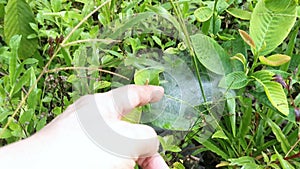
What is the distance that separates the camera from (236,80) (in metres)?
1.13

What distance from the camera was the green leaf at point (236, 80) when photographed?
1.12 m

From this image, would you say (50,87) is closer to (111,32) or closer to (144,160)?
(111,32)

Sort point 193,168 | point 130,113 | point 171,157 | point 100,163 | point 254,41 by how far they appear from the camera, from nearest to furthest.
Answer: point 100,163 < point 130,113 < point 254,41 < point 171,157 < point 193,168

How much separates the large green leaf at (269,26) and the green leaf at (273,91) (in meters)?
0.06

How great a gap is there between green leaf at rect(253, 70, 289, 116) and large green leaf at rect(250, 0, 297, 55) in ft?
0.20

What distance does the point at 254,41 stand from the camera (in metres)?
1.13

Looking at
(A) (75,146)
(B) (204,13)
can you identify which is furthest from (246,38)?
(A) (75,146)

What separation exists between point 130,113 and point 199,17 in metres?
0.34

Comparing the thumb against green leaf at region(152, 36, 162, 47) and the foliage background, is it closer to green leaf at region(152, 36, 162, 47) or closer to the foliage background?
the foliage background

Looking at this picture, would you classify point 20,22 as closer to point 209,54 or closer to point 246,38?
point 209,54

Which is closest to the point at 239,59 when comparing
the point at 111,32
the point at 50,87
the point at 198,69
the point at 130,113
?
the point at 198,69

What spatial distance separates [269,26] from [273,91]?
0.53 feet

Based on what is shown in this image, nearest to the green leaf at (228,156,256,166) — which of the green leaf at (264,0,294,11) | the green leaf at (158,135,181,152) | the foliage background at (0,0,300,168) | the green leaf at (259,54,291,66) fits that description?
the foliage background at (0,0,300,168)

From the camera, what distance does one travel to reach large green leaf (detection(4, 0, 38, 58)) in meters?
1.50
